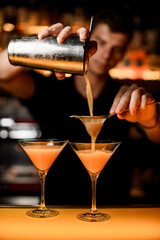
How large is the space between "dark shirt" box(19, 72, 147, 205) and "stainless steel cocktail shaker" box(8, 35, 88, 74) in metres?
0.78

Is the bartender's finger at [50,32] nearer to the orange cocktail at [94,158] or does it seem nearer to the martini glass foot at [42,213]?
the orange cocktail at [94,158]

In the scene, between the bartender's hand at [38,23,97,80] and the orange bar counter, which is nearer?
the orange bar counter

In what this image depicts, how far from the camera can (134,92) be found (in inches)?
62.1

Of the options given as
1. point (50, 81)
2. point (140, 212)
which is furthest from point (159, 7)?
point (140, 212)

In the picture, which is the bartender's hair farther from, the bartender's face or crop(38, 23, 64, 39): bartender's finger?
crop(38, 23, 64, 39): bartender's finger

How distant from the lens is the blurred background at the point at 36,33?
132 inches

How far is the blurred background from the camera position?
3359mm

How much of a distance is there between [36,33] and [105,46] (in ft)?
4.34

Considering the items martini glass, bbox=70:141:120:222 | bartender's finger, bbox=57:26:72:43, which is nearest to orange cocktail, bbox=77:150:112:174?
martini glass, bbox=70:141:120:222

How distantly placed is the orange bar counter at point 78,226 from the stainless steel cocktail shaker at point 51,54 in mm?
626

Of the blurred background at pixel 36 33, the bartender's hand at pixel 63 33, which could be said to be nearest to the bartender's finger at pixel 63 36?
the bartender's hand at pixel 63 33

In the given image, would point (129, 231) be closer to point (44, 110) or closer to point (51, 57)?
point (51, 57)

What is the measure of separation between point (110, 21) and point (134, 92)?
882 mm

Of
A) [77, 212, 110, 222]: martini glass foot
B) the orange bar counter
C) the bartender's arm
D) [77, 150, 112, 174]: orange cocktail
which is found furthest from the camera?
the bartender's arm
